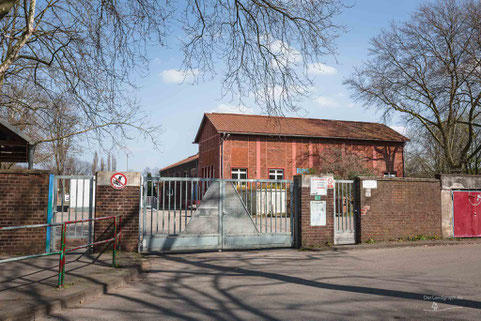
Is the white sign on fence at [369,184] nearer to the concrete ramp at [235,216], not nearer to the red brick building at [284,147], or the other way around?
the concrete ramp at [235,216]

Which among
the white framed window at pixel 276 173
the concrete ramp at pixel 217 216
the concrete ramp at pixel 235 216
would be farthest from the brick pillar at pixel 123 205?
the white framed window at pixel 276 173

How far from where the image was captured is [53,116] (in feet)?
45.6

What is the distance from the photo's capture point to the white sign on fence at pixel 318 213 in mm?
11784

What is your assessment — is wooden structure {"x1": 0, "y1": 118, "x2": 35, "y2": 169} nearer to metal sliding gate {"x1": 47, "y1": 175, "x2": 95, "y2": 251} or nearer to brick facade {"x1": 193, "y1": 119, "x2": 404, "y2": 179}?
metal sliding gate {"x1": 47, "y1": 175, "x2": 95, "y2": 251}

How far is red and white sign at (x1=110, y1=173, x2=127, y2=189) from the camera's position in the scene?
993 centimetres

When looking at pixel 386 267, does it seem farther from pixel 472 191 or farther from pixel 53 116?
pixel 53 116

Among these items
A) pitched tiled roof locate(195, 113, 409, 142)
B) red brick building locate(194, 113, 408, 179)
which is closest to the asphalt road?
red brick building locate(194, 113, 408, 179)

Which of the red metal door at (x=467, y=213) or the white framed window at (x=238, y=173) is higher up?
the white framed window at (x=238, y=173)

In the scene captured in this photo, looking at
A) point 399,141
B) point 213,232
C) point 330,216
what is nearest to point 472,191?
point 330,216

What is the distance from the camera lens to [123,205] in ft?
32.7

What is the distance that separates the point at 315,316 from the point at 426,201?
10.4 m

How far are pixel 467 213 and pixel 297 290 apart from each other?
1108cm

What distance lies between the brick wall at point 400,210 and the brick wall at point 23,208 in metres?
9.28

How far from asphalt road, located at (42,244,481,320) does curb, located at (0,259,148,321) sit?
151 mm
